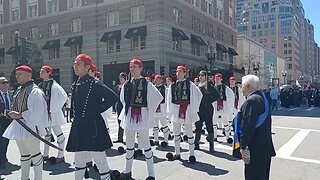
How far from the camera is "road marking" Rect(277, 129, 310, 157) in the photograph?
8883 millimetres

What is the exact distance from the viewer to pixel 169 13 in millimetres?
31719

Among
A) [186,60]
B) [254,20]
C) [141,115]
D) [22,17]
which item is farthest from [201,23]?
[254,20]

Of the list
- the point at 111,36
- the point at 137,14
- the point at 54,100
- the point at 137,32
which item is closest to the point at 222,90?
the point at 54,100

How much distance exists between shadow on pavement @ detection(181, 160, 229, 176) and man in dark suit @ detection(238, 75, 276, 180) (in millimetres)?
2387

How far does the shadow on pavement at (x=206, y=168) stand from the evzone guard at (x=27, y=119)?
3.42 meters

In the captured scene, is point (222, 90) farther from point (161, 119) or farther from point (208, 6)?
point (208, 6)

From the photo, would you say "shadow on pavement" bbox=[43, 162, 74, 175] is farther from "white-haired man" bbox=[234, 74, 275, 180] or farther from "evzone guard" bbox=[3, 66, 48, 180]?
"white-haired man" bbox=[234, 74, 275, 180]

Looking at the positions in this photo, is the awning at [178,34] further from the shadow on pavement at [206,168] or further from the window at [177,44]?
the shadow on pavement at [206,168]

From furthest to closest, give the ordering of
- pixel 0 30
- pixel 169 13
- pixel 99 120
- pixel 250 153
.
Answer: pixel 0 30 < pixel 169 13 < pixel 99 120 < pixel 250 153

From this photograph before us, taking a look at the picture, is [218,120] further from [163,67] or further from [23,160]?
[163,67]

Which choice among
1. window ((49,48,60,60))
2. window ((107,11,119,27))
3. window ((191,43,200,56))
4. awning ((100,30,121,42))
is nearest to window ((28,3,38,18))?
window ((49,48,60,60))

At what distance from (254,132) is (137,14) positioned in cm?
2954

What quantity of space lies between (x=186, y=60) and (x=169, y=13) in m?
6.03

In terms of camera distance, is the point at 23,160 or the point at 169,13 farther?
the point at 169,13
